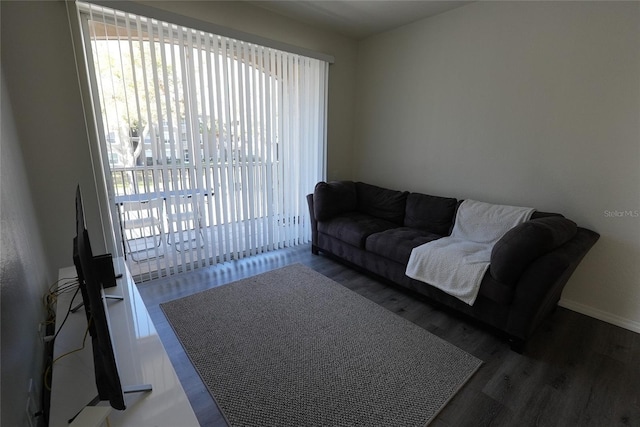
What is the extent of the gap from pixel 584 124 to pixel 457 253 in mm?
1439

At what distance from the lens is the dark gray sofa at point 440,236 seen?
5.99 feet

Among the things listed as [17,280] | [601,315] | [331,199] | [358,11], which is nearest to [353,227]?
[331,199]

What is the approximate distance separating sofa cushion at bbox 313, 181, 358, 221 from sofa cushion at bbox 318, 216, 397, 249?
0.09 m

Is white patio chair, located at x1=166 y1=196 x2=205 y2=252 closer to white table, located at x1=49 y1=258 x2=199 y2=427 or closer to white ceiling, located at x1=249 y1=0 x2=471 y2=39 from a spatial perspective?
white table, located at x1=49 y1=258 x2=199 y2=427

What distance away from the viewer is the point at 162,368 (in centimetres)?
116

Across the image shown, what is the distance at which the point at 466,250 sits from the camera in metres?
2.34

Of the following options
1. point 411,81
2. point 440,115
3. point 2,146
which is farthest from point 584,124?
point 2,146

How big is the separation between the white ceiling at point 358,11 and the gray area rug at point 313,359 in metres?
2.84

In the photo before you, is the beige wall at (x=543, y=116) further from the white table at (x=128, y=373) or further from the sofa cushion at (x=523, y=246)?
the white table at (x=128, y=373)

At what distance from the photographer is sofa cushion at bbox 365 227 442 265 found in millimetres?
2542

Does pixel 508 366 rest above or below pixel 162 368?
below

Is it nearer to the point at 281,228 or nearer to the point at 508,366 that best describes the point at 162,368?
the point at 508,366

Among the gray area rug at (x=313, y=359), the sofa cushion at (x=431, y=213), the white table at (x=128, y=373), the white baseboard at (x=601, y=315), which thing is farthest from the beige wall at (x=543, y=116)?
the white table at (x=128, y=373)

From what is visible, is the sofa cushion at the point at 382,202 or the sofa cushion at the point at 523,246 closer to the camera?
the sofa cushion at the point at 523,246
